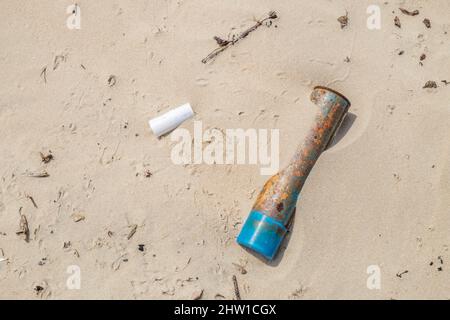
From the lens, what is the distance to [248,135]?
3.02 meters

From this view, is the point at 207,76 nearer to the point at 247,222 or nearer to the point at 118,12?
the point at 118,12

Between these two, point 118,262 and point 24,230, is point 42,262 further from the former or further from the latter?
point 118,262

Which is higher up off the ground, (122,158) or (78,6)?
(78,6)

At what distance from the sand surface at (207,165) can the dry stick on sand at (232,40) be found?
0.14 feet

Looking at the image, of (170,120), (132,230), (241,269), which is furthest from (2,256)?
(241,269)

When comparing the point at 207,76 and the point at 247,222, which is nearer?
the point at 247,222

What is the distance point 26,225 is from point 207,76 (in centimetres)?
148

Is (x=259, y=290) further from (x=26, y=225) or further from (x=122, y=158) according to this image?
(x=26, y=225)

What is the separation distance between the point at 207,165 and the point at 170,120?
0.37 meters

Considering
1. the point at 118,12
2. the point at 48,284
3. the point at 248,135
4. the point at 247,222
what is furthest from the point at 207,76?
the point at 48,284

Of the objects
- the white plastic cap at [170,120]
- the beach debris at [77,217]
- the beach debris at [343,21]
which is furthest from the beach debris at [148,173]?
the beach debris at [343,21]

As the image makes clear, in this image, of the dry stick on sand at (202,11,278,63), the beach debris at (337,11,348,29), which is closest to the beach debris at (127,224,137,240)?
the dry stick on sand at (202,11,278,63)

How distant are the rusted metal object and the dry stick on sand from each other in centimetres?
61

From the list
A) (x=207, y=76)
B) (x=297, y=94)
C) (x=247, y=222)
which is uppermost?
(x=207, y=76)
